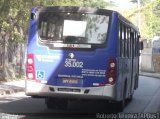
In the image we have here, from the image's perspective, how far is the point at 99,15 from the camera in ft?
49.6

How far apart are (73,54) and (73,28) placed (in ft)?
2.41

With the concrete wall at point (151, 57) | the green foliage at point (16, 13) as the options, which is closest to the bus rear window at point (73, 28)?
the green foliage at point (16, 13)

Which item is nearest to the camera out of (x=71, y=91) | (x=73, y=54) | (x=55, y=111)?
(x=71, y=91)

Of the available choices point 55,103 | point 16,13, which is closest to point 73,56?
point 55,103

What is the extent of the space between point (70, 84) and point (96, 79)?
72cm

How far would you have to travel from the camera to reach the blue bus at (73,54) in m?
14.7

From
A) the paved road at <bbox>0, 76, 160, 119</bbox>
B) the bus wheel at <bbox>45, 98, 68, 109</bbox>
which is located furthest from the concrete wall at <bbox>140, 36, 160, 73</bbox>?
the bus wheel at <bbox>45, 98, 68, 109</bbox>

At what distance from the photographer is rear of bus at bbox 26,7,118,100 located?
48.3 feet

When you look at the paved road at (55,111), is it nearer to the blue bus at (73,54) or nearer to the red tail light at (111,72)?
the blue bus at (73,54)

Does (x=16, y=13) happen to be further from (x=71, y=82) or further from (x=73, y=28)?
(x=71, y=82)

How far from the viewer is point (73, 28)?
49.3ft

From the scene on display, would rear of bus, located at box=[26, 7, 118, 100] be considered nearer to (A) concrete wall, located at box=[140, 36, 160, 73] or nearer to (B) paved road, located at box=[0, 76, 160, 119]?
(B) paved road, located at box=[0, 76, 160, 119]

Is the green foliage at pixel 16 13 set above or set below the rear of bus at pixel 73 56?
above

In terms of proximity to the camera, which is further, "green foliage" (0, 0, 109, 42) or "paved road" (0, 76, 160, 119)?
"green foliage" (0, 0, 109, 42)
